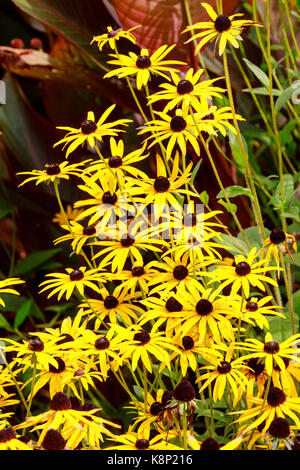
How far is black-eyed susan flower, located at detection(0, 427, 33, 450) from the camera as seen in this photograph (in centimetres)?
56

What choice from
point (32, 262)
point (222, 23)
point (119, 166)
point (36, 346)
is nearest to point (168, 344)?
point (36, 346)

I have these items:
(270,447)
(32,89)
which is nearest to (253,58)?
(32,89)

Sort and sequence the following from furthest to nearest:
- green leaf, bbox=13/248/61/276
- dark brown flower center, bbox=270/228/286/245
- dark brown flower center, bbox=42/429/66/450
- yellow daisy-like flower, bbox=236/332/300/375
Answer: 1. green leaf, bbox=13/248/61/276
2. dark brown flower center, bbox=270/228/286/245
3. yellow daisy-like flower, bbox=236/332/300/375
4. dark brown flower center, bbox=42/429/66/450

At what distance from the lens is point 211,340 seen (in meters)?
0.73

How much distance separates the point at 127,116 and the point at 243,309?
72 centimetres

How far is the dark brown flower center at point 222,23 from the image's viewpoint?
2.54 ft

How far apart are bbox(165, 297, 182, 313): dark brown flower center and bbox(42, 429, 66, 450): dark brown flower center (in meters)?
0.21

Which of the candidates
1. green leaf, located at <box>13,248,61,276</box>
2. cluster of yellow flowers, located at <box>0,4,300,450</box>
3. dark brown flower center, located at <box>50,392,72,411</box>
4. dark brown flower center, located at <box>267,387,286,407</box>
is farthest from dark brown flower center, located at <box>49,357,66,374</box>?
green leaf, located at <box>13,248,61,276</box>

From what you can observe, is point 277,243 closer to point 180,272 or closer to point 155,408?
point 180,272

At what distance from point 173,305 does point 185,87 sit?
0.80ft

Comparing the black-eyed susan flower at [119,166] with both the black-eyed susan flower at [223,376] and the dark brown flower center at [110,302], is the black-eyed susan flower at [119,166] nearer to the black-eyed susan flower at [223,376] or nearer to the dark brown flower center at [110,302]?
the dark brown flower center at [110,302]

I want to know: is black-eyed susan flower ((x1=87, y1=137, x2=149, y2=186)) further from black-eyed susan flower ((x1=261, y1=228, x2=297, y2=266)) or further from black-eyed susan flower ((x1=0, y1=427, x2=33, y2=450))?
black-eyed susan flower ((x1=0, y1=427, x2=33, y2=450))

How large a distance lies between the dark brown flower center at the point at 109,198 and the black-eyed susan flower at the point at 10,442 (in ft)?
1.04

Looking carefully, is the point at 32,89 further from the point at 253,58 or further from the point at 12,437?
the point at 12,437
